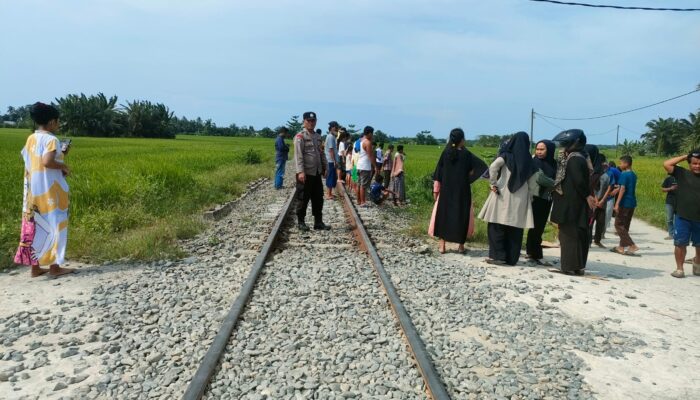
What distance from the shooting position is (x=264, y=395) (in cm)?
303

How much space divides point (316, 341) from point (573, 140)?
13.5 ft

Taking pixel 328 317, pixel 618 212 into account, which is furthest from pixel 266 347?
pixel 618 212

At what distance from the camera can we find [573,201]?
6105 millimetres

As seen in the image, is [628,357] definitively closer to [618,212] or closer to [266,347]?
[266,347]

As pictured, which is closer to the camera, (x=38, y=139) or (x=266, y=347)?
(x=266, y=347)

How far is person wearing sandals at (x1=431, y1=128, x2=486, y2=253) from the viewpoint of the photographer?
271 inches

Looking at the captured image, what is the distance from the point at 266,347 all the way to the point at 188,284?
1863 mm

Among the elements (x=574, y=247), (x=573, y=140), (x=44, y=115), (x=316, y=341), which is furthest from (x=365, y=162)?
(x=316, y=341)

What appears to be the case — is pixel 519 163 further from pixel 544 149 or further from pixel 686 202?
pixel 686 202

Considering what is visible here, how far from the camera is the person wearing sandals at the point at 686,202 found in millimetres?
6223

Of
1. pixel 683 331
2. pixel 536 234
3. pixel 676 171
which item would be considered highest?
pixel 676 171

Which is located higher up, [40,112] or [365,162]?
[40,112]

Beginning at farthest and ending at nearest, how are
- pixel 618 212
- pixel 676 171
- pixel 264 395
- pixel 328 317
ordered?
pixel 618 212
pixel 676 171
pixel 328 317
pixel 264 395

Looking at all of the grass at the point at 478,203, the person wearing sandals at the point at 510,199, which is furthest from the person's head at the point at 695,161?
the grass at the point at 478,203
